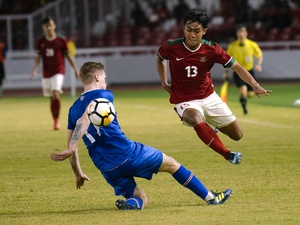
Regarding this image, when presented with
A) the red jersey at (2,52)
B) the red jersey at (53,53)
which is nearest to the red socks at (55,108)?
the red jersey at (53,53)

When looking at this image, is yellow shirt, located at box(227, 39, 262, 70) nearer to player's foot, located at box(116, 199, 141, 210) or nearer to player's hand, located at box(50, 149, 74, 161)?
player's foot, located at box(116, 199, 141, 210)

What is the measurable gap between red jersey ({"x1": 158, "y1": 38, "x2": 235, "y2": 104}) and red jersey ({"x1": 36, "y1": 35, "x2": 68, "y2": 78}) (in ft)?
26.0

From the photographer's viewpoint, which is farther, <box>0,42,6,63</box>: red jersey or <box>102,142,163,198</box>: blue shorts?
<box>0,42,6,63</box>: red jersey

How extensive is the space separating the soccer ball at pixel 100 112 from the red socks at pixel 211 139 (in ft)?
7.76

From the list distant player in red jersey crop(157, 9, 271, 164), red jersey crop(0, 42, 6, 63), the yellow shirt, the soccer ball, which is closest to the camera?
the soccer ball

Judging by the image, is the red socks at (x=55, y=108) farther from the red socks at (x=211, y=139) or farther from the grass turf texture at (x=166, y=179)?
the red socks at (x=211, y=139)

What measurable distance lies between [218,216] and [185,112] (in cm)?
338

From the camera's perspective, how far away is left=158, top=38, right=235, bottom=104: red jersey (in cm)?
1202

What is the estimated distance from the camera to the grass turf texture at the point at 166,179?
888cm

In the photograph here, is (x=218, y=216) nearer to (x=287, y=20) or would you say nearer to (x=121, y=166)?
(x=121, y=166)

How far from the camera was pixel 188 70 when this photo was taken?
12.1 metres

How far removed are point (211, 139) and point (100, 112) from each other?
2.79 meters

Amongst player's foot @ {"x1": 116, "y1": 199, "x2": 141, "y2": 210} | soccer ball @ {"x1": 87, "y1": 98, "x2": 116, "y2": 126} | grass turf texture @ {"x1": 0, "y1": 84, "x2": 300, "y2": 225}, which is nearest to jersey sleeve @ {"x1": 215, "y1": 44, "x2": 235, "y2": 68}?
grass turf texture @ {"x1": 0, "y1": 84, "x2": 300, "y2": 225}

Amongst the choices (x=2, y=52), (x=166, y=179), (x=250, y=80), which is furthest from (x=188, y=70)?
(x=2, y=52)
